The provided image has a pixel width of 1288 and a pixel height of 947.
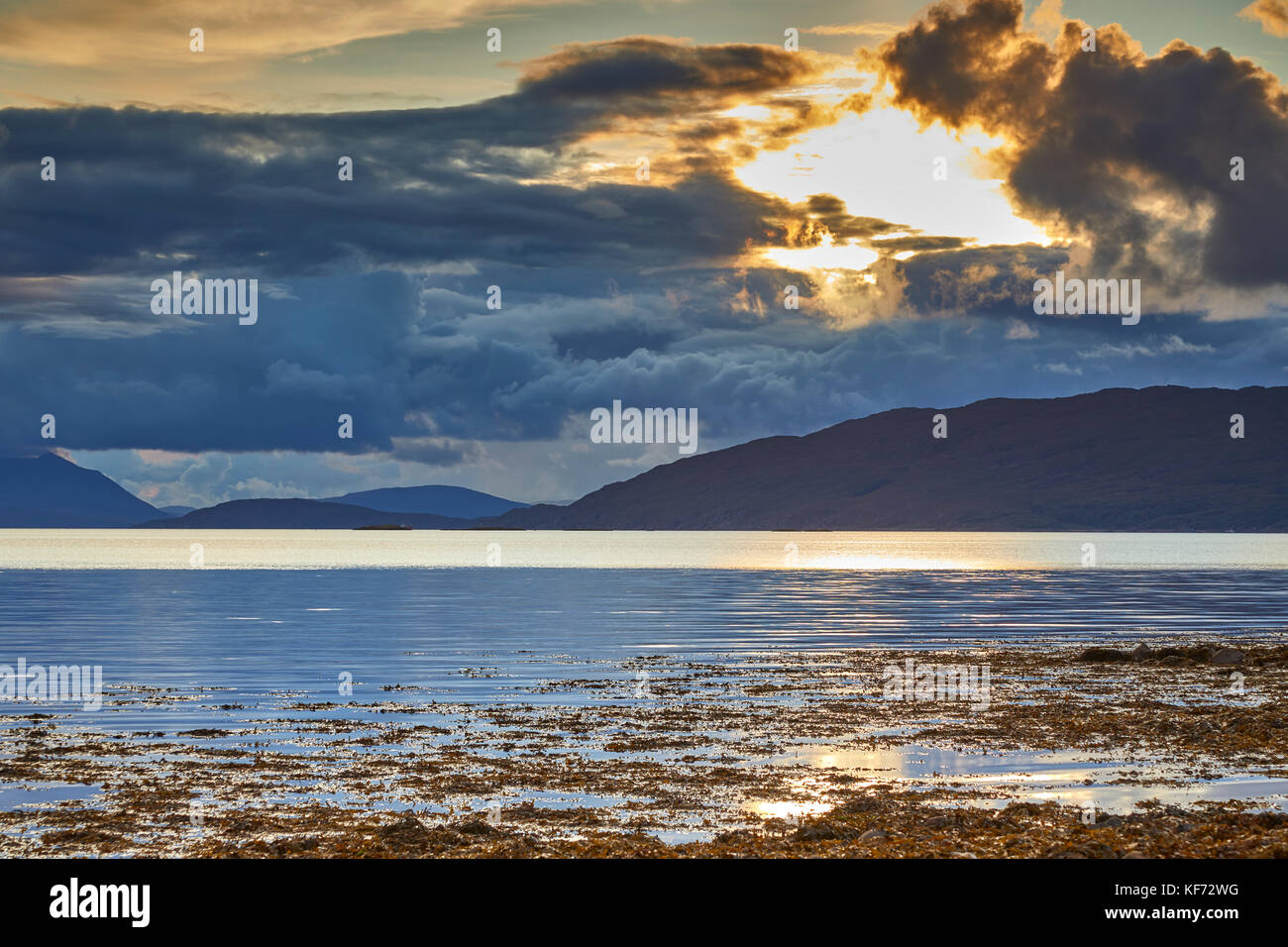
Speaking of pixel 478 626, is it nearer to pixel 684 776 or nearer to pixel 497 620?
pixel 497 620

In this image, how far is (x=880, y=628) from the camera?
2405 inches

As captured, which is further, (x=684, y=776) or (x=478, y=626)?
(x=478, y=626)

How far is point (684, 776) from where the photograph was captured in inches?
873

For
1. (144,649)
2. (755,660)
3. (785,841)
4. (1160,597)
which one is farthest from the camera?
(1160,597)

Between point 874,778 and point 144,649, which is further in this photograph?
point 144,649

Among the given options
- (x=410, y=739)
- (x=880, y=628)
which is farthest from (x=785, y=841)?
(x=880, y=628)

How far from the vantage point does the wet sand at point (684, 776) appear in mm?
16734

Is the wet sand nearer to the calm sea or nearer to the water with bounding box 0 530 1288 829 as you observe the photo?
the water with bounding box 0 530 1288 829

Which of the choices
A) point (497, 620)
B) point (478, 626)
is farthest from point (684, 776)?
Result: point (497, 620)

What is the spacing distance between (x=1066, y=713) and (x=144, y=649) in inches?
1349

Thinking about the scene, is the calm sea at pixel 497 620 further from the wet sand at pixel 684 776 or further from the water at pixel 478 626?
the wet sand at pixel 684 776

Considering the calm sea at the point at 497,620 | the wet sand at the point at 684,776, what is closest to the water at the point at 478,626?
the calm sea at the point at 497,620
